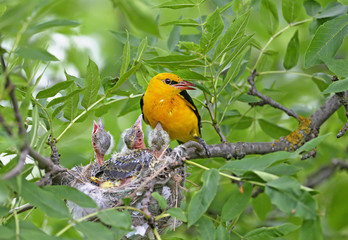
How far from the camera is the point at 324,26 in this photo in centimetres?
357

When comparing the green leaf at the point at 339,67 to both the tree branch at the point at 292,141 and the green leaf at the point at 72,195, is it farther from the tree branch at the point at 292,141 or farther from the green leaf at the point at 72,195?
the green leaf at the point at 72,195

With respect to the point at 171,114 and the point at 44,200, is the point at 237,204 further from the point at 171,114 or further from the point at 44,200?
the point at 171,114

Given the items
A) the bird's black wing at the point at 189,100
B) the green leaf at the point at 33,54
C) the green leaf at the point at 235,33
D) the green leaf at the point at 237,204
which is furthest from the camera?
the bird's black wing at the point at 189,100

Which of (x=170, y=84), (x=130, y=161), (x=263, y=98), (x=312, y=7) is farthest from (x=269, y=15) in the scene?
(x=130, y=161)

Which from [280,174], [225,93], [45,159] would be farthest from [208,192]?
[225,93]

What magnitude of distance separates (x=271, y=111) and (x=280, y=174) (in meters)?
2.33

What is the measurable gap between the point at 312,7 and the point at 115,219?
2715 millimetres

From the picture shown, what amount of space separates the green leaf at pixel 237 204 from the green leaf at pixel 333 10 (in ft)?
6.43

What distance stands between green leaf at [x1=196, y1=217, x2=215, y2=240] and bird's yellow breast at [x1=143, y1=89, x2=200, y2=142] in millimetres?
2109

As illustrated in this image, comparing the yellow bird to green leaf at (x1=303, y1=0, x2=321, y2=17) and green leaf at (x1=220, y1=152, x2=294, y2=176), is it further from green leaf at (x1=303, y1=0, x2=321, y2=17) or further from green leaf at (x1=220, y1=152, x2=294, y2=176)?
green leaf at (x1=220, y1=152, x2=294, y2=176)

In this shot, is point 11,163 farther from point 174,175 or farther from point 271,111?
point 271,111

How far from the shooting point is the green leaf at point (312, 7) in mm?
4105

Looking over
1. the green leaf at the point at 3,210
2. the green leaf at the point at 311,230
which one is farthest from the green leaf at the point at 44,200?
the green leaf at the point at 311,230

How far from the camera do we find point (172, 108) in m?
4.69
